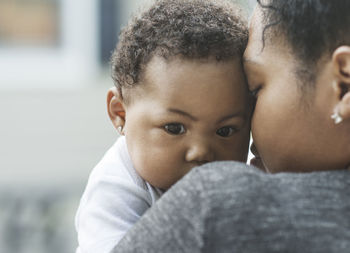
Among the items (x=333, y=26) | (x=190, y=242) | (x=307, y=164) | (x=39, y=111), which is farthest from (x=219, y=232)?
(x=39, y=111)

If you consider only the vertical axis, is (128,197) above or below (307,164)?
below

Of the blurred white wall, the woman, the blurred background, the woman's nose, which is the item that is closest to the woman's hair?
the woman

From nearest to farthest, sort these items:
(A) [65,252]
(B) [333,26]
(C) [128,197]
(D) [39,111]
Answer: (B) [333,26] → (C) [128,197] → (A) [65,252] → (D) [39,111]

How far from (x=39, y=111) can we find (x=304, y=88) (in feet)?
14.2

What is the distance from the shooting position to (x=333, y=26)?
45.1 inches

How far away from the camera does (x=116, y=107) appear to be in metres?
1.68

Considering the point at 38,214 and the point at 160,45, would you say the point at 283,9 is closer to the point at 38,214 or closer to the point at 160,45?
the point at 160,45

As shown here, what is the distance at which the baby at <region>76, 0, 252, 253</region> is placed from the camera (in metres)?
1.44

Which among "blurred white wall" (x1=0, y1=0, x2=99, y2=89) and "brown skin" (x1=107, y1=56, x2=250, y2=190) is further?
"blurred white wall" (x1=0, y1=0, x2=99, y2=89)

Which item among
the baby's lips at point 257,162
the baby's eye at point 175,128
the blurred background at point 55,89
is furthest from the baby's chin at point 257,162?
the blurred background at point 55,89

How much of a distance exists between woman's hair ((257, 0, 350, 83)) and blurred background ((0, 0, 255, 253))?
13.3 feet

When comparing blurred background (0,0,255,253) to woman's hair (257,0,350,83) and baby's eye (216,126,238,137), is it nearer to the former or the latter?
baby's eye (216,126,238,137)

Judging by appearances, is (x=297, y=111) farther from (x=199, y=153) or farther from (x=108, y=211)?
(x=108, y=211)

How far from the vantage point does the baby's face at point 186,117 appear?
4.72ft
